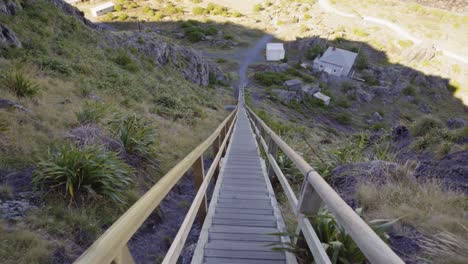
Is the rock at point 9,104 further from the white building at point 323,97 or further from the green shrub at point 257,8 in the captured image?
the green shrub at point 257,8

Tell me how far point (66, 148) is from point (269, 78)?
3909cm

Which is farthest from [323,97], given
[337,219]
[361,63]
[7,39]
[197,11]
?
[197,11]

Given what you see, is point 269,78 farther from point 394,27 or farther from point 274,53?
point 394,27

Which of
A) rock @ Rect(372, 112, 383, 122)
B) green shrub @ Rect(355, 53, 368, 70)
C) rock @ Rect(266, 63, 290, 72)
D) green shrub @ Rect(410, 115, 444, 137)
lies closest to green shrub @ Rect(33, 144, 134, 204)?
green shrub @ Rect(410, 115, 444, 137)

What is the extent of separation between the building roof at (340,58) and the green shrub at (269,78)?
47.6ft

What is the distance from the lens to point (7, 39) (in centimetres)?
897

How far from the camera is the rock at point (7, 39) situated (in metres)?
8.64

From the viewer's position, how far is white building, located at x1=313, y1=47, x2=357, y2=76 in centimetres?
4994

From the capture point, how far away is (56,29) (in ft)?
45.0

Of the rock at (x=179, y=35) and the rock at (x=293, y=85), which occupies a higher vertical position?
the rock at (x=179, y=35)

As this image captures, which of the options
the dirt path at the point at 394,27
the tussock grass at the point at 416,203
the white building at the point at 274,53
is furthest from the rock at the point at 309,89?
the tussock grass at the point at 416,203

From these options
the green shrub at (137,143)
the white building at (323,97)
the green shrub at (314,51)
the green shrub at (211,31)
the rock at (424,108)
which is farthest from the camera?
the green shrub at (211,31)

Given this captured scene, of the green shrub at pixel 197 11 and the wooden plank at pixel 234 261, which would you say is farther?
the green shrub at pixel 197 11

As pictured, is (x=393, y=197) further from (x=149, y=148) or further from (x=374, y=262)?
(x=149, y=148)
